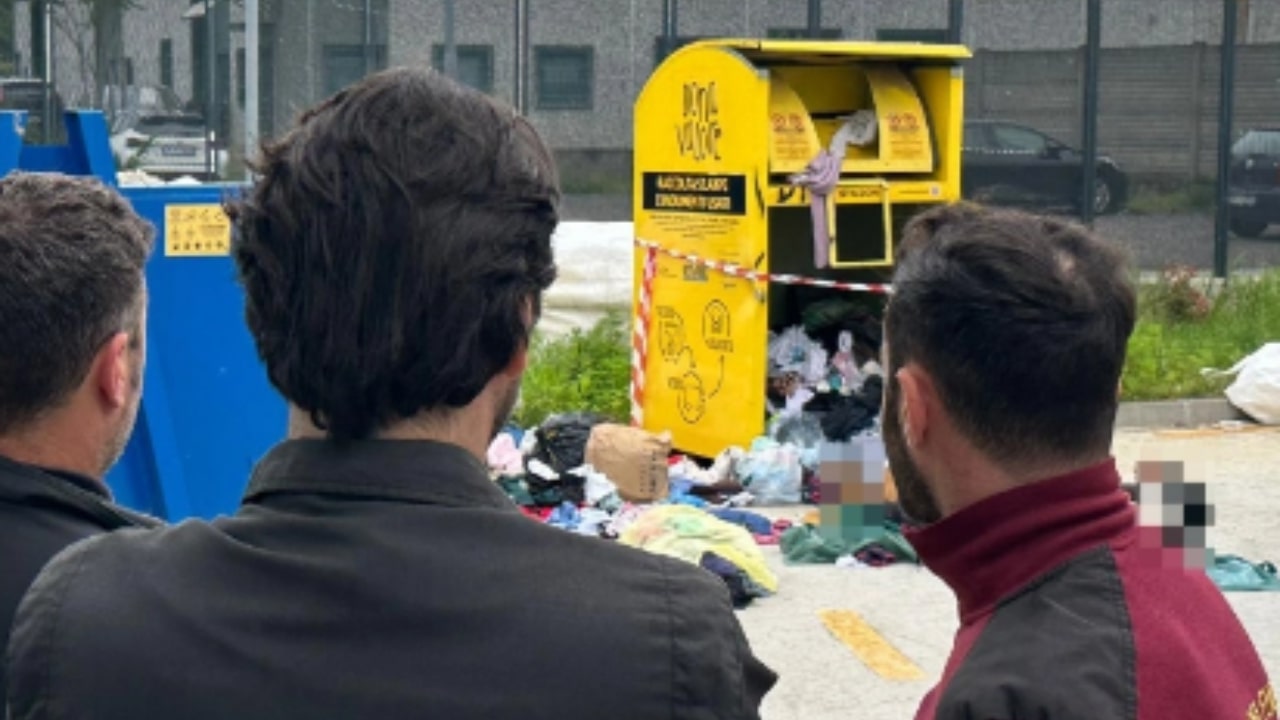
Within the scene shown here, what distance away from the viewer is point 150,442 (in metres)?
5.65

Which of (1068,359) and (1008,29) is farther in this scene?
(1008,29)

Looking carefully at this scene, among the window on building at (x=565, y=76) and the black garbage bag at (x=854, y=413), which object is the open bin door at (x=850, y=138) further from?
the window on building at (x=565, y=76)

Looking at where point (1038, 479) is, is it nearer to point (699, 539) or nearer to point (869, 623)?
point (869, 623)

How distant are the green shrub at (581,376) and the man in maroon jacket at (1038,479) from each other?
8.15 meters

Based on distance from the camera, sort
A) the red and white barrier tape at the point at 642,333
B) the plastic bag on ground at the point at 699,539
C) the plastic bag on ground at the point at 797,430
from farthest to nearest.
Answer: the red and white barrier tape at the point at 642,333 → the plastic bag on ground at the point at 797,430 → the plastic bag on ground at the point at 699,539

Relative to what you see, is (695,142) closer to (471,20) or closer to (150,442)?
(150,442)

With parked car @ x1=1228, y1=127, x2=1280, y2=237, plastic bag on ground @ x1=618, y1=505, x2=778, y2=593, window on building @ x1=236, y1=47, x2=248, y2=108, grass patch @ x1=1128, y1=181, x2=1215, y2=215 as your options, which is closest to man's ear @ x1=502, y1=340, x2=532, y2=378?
plastic bag on ground @ x1=618, y1=505, x2=778, y2=593

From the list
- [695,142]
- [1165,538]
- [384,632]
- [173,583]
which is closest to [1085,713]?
[1165,538]

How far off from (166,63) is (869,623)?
9140 millimetres

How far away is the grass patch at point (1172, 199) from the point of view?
1550 cm

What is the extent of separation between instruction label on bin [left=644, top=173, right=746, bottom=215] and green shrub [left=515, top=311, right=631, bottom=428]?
1228mm

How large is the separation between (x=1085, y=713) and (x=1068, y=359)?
39cm

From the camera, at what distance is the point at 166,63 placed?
14367mm

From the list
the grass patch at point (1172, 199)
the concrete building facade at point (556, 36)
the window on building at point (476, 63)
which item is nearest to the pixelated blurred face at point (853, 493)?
the concrete building facade at point (556, 36)
